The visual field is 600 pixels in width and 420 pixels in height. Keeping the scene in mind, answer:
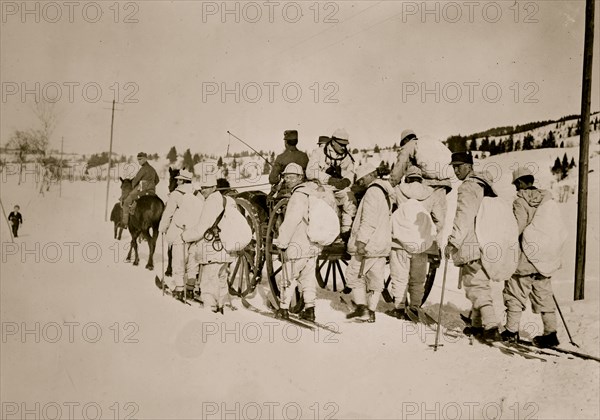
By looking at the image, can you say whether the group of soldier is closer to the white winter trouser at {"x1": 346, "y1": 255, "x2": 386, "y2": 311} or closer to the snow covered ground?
the white winter trouser at {"x1": 346, "y1": 255, "x2": 386, "y2": 311}

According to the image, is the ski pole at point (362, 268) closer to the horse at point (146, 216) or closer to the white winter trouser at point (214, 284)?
the white winter trouser at point (214, 284)

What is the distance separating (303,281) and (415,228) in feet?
3.23

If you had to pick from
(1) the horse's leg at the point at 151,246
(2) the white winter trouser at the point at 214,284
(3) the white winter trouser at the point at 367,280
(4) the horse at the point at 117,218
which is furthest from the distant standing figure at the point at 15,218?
(3) the white winter trouser at the point at 367,280

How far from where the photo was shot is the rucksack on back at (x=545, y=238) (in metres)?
4.09

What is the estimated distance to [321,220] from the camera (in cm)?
422

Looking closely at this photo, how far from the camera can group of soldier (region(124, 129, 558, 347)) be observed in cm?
407

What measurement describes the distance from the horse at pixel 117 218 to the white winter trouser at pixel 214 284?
0.84 m

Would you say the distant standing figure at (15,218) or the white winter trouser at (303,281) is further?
the distant standing figure at (15,218)

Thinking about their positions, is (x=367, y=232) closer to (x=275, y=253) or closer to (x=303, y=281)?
Answer: (x=303, y=281)

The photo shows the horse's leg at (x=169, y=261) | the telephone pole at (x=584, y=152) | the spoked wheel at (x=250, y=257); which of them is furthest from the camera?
the horse's leg at (x=169, y=261)

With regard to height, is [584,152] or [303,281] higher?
[584,152]

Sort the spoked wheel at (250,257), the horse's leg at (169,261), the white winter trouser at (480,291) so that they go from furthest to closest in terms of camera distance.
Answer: the horse's leg at (169,261) < the spoked wheel at (250,257) < the white winter trouser at (480,291)

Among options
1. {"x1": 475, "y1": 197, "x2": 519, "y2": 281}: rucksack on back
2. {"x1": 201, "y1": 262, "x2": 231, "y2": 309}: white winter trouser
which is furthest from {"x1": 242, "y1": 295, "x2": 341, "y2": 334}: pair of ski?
{"x1": 475, "y1": 197, "x2": 519, "y2": 281}: rucksack on back

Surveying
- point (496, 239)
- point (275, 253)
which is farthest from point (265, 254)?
point (496, 239)
